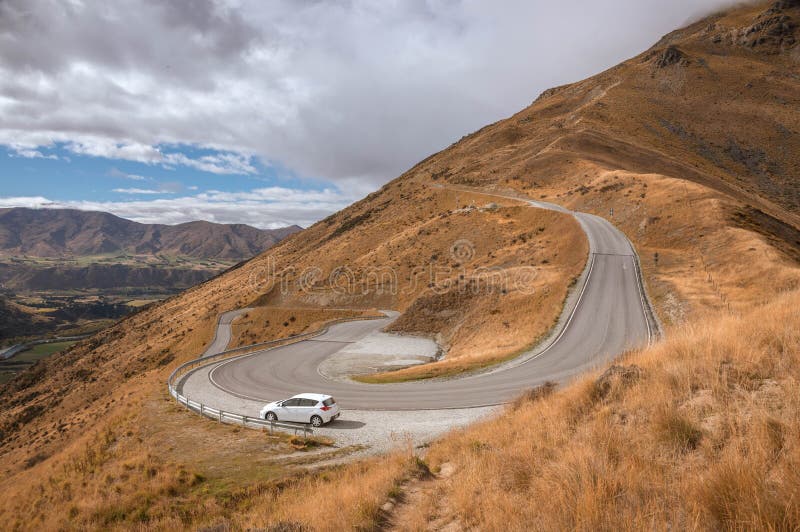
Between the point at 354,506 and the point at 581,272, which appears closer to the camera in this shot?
the point at 354,506

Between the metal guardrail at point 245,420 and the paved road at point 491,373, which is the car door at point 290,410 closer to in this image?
→ the metal guardrail at point 245,420

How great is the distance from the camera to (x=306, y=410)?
1791 centimetres

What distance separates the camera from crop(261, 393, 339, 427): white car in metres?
17.8

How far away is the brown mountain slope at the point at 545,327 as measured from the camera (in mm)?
5105

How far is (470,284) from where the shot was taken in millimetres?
42125

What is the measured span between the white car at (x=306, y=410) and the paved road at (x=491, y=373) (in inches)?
96.5

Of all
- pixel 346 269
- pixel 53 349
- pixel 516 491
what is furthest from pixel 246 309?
pixel 53 349

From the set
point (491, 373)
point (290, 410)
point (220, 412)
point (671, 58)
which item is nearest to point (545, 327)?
point (491, 373)

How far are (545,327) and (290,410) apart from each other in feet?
62.9

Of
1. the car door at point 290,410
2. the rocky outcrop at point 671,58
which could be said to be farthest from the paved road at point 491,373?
the rocky outcrop at point 671,58

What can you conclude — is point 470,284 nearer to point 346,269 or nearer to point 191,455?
point 346,269

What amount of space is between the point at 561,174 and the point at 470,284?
138 ft

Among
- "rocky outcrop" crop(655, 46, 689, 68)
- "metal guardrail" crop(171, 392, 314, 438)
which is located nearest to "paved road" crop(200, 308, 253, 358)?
"metal guardrail" crop(171, 392, 314, 438)

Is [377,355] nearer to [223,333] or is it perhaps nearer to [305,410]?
[305,410]
